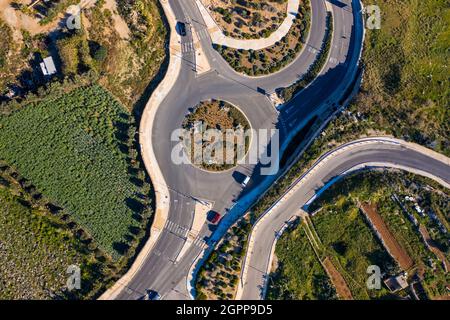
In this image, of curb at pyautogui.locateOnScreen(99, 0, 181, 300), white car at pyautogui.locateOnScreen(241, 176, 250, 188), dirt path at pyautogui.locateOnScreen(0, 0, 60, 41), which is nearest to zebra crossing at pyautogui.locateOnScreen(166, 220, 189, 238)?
curb at pyautogui.locateOnScreen(99, 0, 181, 300)

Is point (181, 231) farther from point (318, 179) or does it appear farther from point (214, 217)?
point (318, 179)

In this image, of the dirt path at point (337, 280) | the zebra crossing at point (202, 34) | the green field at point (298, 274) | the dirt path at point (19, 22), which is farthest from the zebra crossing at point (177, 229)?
the dirt path at point (19, 22)

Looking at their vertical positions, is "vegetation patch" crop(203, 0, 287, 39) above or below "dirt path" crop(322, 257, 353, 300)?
above

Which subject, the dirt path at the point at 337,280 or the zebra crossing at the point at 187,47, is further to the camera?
the zebra crossing at the point at 187,47

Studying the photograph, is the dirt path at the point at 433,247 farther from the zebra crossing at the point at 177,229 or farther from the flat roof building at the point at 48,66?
the flat roof building at the point at 48,66

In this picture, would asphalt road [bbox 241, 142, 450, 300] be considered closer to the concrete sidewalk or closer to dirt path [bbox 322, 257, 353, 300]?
dirt path [bbox 322, 257, 353, 300]

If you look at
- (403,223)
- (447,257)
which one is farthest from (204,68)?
(447,257)

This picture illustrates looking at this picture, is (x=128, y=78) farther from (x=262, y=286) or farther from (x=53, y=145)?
(x=262, y=286)
